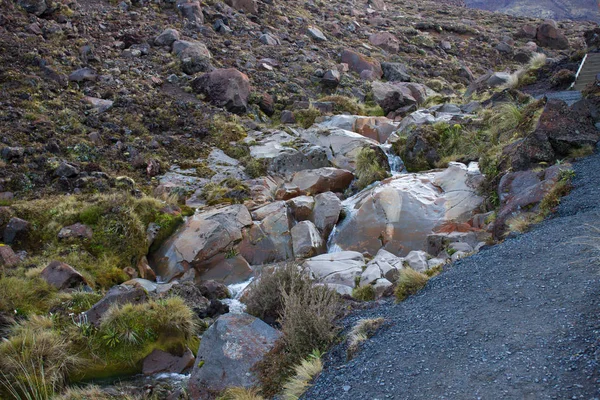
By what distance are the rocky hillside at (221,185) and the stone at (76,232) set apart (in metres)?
0.04

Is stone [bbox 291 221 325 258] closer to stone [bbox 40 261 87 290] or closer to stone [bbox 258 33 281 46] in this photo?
stone [bbox 40 261 87 290]

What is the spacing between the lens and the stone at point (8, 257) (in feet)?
32.0

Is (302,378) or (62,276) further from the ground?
(302,378)

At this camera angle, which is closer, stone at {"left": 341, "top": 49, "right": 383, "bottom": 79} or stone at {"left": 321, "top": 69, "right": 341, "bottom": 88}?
stone at {"left": 321, "top": 69, "right": 341, "bottom": 88}

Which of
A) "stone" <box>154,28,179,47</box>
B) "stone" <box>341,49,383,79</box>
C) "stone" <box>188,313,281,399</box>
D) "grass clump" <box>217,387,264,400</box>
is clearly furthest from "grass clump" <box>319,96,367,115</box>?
"grass clump" <box>217,387,264,400</box>

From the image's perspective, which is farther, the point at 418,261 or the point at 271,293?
the point at 418,261

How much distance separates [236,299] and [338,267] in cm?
215

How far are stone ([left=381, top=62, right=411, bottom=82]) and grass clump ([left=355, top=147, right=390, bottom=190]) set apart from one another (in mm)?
10999

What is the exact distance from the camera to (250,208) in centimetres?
1281

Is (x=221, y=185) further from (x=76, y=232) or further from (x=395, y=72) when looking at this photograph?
(x=395, y=72)

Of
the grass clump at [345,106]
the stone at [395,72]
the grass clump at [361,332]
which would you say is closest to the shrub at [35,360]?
the grass clump at [361,332]

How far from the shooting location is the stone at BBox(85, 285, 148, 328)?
26.9ft

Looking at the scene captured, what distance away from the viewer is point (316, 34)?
2745 centimetres

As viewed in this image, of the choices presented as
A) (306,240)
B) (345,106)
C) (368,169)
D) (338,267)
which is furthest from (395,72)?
(338,267)
